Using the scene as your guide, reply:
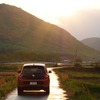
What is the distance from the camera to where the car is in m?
25.7

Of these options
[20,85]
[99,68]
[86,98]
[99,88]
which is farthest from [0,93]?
[99,68]

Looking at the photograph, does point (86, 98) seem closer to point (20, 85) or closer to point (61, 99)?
point (61, 99)

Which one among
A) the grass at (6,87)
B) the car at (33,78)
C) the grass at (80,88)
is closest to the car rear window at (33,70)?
the car at (33,78)

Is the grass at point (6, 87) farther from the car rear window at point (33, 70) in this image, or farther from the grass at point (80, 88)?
the grass at point (80, 88)

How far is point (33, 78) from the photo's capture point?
25.7 metres

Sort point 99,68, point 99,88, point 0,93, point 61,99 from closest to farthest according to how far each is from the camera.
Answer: point 61,99
point 0,93
point 99,88
point 99,68

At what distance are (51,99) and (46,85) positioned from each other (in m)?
3.05

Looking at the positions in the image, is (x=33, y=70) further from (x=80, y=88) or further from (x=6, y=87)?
(x=80, y=88)

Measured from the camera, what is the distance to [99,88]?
122ft

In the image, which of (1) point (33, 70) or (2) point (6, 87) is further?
(2) point (6, 87)

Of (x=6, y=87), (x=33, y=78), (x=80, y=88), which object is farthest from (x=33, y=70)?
(x=80, y=88)

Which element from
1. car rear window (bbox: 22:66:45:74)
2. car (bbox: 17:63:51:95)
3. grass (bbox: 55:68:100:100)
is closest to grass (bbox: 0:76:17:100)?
car (bbox: 17:63:51:95)

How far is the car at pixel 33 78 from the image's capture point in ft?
84.4

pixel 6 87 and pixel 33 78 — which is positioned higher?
pixel 33 78
